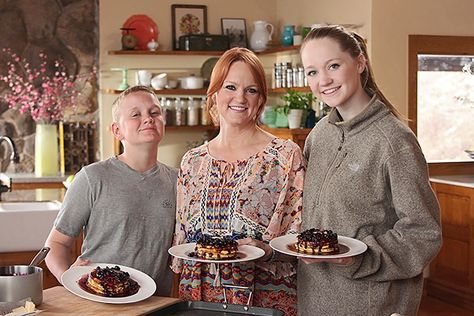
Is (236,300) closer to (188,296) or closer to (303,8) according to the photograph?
(188,296)

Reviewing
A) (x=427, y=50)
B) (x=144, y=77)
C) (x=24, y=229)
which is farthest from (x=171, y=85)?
(x=24, y=229)

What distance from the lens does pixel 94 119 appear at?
7574mm

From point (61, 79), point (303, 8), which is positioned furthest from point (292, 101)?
point (61, 79)

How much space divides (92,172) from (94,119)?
4.87 metres

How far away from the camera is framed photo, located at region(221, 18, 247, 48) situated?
767cm

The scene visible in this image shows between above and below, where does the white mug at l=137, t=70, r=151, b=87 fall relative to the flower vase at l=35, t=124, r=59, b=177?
above

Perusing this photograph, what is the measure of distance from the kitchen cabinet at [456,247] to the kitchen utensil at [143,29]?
282cm

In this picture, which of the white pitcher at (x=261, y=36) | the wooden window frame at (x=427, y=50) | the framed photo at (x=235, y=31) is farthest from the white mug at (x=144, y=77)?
the wooden window frame at (x=427, y=50)

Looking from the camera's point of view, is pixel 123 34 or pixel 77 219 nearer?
pixel 77 219

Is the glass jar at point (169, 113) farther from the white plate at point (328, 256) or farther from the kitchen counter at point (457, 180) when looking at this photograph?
the white plate at point (328, 256)

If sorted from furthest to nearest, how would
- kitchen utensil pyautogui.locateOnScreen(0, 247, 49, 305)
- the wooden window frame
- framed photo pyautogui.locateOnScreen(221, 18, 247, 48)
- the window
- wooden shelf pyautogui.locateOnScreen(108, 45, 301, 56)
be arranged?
framed photo pyautogui.locateOnScreen(221, 18, 247, 48), wooden shelf pyautogui.locateOnScreen(108, 45, 301, 56), the window, the wooden window frame, kitchen utensil pyautogui.locateOnScreen(0, 247, 49, 305)

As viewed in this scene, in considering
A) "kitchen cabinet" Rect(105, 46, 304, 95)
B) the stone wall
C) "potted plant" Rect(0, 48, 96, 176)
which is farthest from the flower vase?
"kitchen cabinet" Rect(105, 46, 304, 95)

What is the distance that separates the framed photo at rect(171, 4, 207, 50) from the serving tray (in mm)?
5289

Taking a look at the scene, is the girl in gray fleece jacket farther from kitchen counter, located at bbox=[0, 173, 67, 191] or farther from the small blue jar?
the small blue jar
